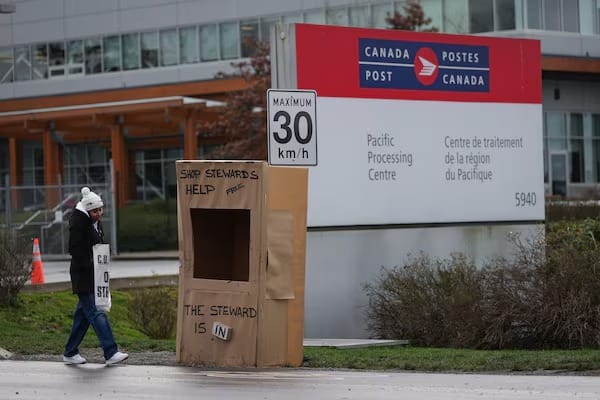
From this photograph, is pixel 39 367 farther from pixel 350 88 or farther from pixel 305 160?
pixel 350 88

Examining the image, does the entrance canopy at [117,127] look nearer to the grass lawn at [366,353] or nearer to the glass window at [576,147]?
the glass window at [576,147]

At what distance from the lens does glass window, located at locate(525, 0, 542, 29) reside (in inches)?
1822

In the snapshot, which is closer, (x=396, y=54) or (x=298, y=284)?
(x=298, y=284)

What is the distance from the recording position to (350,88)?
1747cm

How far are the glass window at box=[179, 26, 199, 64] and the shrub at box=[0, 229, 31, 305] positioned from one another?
35.1 meters

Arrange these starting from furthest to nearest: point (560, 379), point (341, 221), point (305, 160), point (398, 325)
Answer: point (341, 221), point (398, 325), point (305, 160), point (560, 379)

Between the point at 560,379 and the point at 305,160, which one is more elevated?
the point at 305,160

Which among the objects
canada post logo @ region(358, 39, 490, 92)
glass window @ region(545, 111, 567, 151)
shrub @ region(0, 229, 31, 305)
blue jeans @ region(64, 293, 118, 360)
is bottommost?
blue jeans @ region(64, 293, 118, 360)

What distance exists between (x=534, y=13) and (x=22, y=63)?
25.9 meters

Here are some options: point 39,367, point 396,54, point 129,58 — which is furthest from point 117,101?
point 39,367

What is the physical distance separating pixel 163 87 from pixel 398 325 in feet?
131

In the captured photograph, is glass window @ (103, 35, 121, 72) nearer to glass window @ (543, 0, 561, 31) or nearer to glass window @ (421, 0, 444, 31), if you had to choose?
glass window @ (421, 0, 444, 31)

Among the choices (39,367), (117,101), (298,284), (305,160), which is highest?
(117,101)

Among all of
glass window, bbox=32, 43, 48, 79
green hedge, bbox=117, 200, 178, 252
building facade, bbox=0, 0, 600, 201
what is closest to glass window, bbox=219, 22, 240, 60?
building facade, bbox=0, 0, 600, 201
